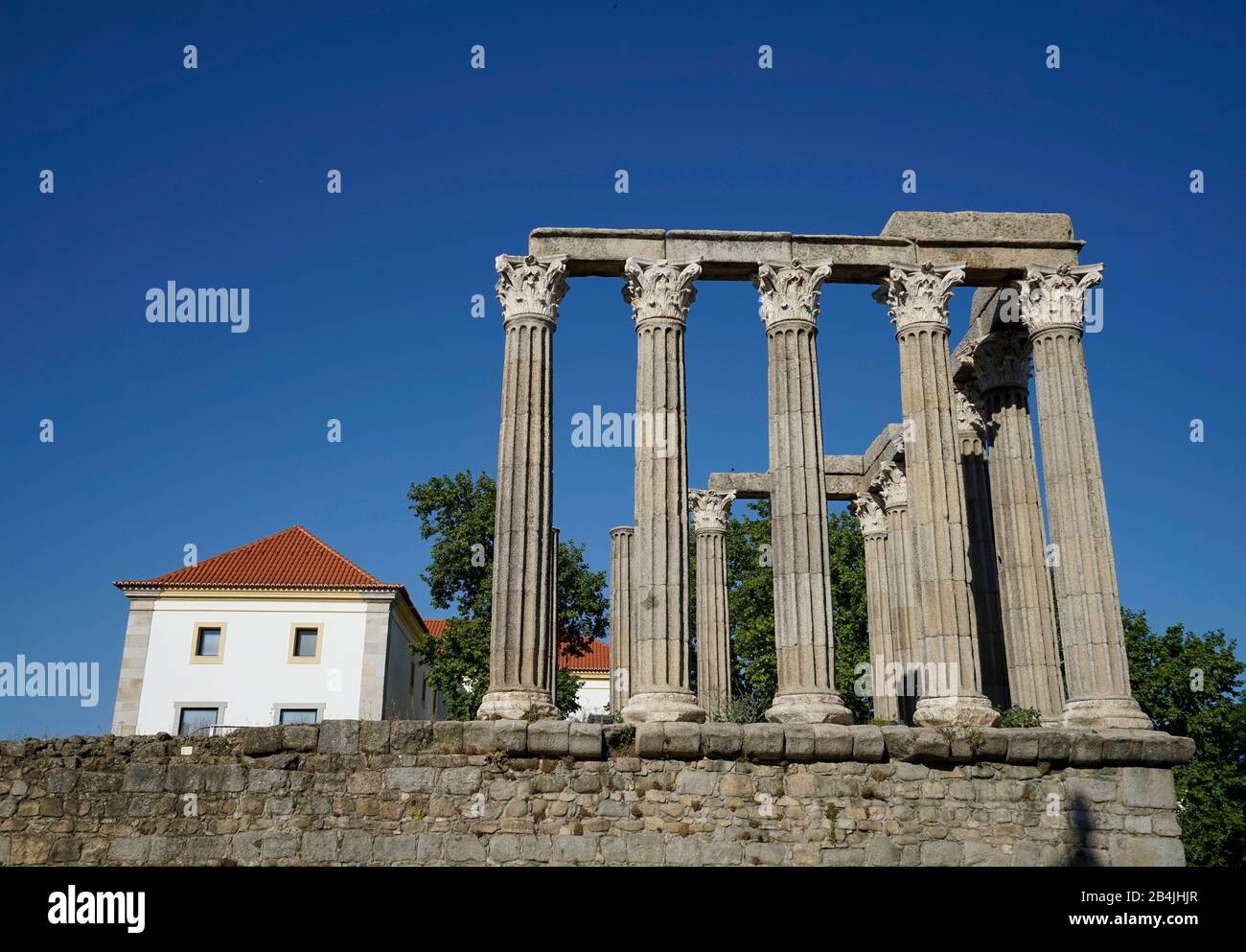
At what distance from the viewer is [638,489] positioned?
16.4 meters

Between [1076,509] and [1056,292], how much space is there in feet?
13.4

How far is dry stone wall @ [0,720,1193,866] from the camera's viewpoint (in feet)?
42.2

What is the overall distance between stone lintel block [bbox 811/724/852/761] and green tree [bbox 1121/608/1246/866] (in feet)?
83.1

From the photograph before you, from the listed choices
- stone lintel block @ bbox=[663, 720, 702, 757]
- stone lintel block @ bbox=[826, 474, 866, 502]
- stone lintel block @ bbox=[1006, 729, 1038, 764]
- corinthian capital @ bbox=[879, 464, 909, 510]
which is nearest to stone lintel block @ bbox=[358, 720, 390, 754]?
stone lintel block @ bbox=[663, 720, 702, 757]

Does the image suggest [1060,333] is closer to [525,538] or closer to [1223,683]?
[525,538]

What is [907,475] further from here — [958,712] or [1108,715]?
[1108,715]

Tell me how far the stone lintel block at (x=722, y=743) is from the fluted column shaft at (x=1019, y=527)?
24.2 ft

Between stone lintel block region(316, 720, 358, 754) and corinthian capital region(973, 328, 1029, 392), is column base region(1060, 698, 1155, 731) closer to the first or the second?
corinthian capital region(973, 328, 1029, 392)

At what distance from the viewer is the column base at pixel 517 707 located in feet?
48.1

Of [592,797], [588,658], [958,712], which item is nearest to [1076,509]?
[958,712]

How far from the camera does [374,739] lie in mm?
13273
